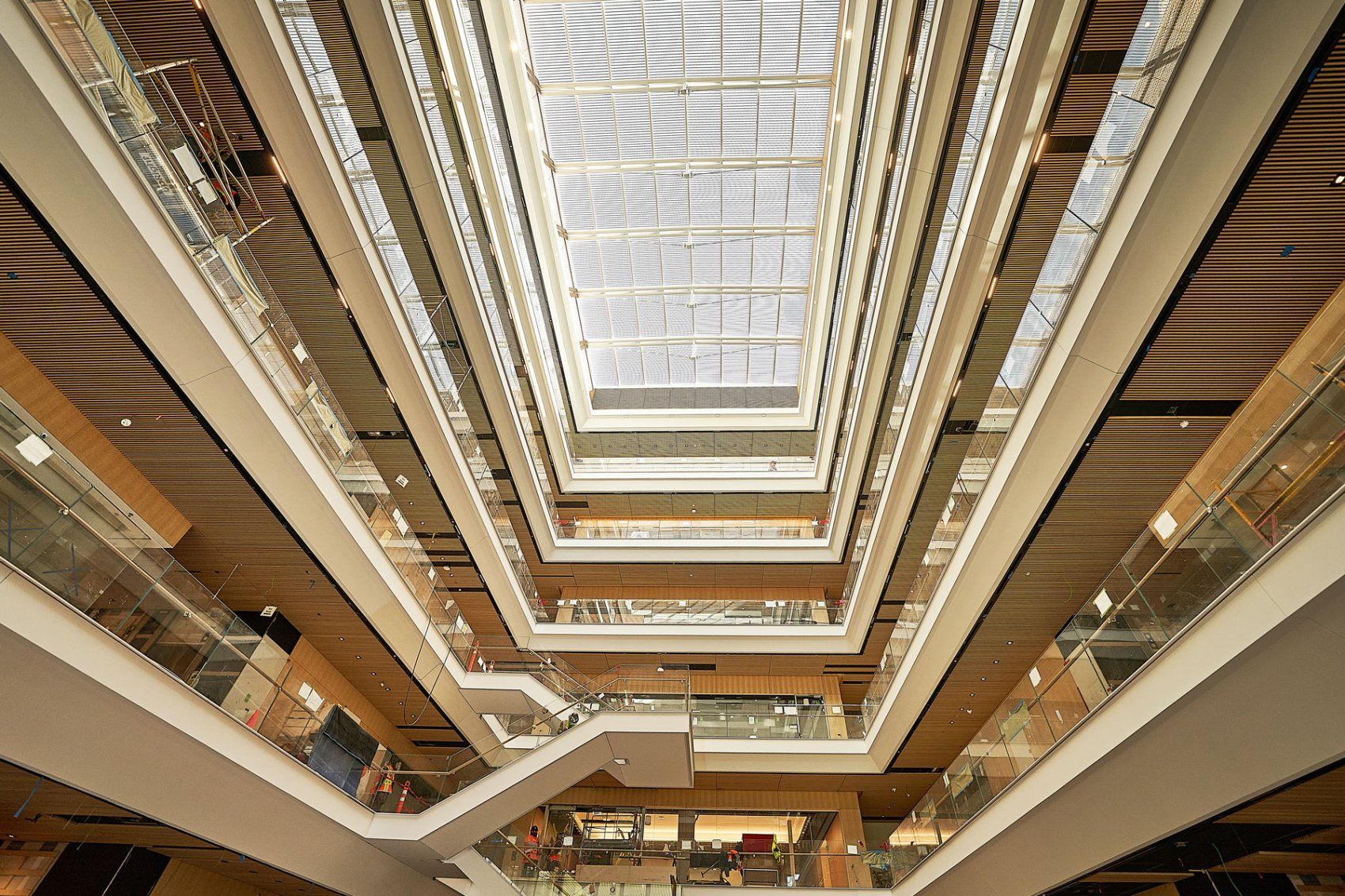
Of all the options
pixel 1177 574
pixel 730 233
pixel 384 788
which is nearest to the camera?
pixel 1177 574

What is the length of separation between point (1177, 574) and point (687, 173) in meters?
14.9

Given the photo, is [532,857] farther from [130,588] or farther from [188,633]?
[130,588]

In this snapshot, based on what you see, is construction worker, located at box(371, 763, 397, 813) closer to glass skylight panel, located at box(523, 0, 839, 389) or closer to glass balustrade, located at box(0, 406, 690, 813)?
glass balustrade, located at box(0, 406, 690, 813)

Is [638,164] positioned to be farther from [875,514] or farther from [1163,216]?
[1163,216]

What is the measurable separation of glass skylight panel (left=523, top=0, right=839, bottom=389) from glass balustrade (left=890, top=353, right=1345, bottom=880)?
13.2 metres

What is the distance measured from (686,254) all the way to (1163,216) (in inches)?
564

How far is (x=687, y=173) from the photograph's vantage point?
17484 millimetres

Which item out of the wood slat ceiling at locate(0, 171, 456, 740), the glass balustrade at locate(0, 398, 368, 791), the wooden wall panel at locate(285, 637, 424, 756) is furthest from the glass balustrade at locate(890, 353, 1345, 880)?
the wood slat ceiling at locate(0, 171, 456, 740)

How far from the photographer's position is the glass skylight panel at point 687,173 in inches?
599

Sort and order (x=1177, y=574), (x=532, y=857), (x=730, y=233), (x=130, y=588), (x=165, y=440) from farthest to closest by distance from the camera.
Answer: (x=730, y=233), (x=532, y=857), (x=165, y=440), (x=130, y=588), (x=1177, y=574)

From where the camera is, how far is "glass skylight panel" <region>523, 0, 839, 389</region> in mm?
15219

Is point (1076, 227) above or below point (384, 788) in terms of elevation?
above

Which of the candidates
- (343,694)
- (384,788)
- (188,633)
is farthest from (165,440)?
(343,694)

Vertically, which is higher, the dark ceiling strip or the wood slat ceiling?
the dark ceiling strip
